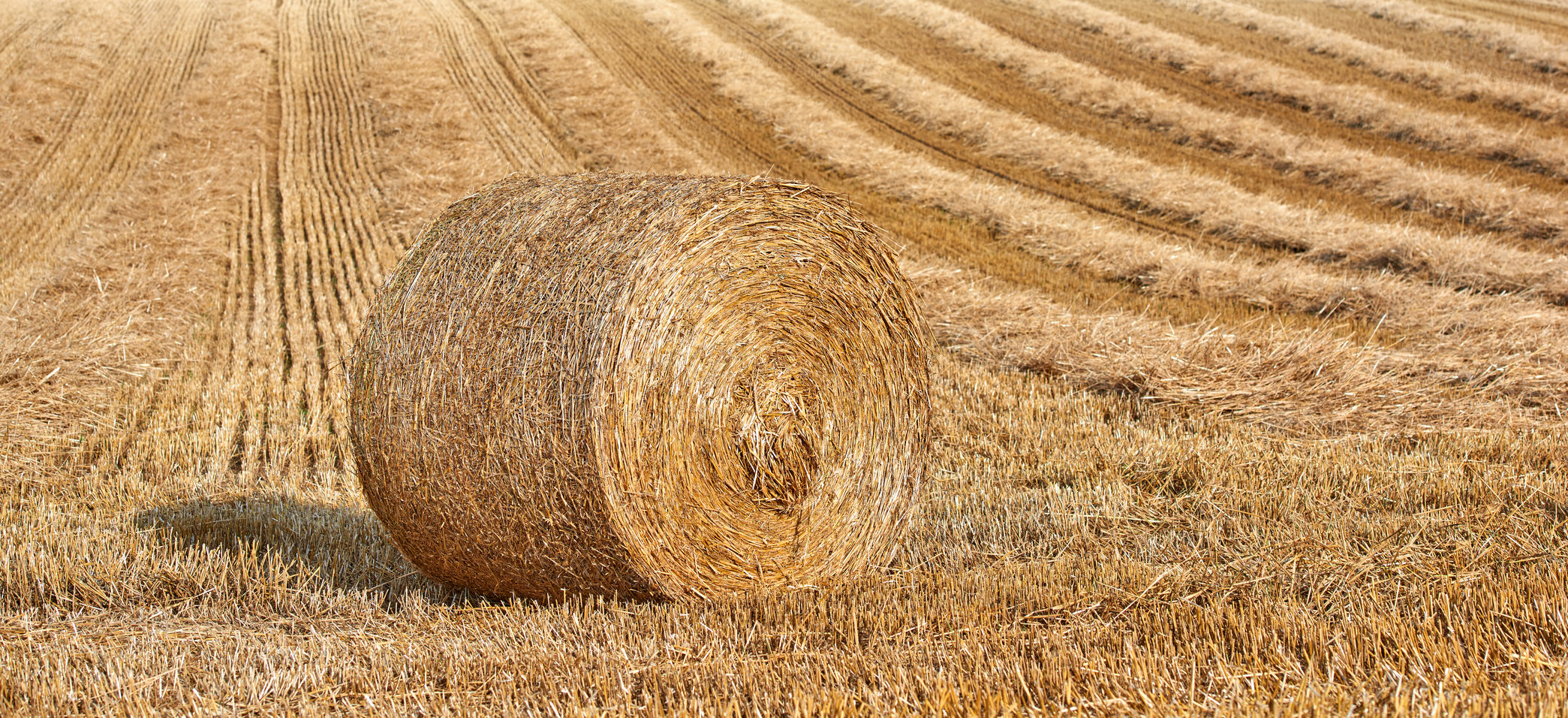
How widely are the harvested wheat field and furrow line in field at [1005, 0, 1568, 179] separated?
101 mm

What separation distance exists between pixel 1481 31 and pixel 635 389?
72.7 feet

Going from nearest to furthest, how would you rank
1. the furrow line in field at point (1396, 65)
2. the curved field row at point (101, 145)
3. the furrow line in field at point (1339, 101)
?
the curved field row at point (101, 145)
the furrow line in field at point (1339, 101)
the furrow line in field at point (1396, 65)

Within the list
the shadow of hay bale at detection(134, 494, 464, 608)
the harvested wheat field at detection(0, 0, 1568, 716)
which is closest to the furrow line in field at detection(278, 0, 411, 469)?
the harvested wheat field at detection(0, 0, 1568, 716)

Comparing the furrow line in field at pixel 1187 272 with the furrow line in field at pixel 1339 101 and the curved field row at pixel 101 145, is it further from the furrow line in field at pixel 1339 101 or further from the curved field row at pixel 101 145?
the curved field row at pixel 101 145

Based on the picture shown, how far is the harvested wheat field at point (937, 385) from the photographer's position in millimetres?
3471

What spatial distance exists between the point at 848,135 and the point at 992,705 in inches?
509

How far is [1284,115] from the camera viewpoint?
16.2 m

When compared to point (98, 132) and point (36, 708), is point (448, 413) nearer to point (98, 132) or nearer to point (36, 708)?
point (36, 708)

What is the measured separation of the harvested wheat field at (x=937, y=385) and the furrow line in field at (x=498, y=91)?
6.2 inches

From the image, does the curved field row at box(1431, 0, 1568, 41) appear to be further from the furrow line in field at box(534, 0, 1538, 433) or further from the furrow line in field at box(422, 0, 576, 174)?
the furrow line in field at box(422, 0, 576, 174)

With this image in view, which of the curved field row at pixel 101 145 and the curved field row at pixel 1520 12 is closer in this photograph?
the curved field row at pixel 101 145

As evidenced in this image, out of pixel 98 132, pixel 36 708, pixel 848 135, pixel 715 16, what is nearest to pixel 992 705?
pixel 36 708

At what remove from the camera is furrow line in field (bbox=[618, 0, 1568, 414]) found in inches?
295

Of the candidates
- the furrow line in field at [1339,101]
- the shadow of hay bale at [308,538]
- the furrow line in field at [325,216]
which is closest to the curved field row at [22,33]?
the furrow line in field at [325,216]
